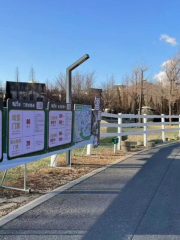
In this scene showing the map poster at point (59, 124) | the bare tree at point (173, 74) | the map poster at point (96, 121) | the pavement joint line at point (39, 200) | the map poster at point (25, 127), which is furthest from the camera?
the bare tree at point (173, 74)

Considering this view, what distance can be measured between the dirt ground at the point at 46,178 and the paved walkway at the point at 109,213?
1.59 ft

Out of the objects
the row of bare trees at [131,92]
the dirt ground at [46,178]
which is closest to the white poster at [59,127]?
the dirt ground at [46,178]

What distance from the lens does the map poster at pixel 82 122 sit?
301 inches

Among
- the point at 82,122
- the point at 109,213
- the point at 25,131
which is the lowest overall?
the point at 109,213

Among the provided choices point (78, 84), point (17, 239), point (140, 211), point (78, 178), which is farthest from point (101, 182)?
point (78, 84)

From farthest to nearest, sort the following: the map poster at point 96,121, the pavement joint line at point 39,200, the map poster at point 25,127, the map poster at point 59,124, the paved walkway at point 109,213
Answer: the map poster at point 96,121 → the map poster at point 59,124 → the map poster at point 25,127 → the pavement joint line at point 39,200 → the paved walkway at point 109,213

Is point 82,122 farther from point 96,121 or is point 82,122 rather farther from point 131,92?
point 131,92

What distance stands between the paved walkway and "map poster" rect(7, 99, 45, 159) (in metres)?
1.13

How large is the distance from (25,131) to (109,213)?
2.22 m

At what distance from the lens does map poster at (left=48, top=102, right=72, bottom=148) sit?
20.4 feet

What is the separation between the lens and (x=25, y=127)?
5.14m

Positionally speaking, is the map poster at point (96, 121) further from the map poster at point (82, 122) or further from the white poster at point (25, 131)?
the white poster at point (25, 131)

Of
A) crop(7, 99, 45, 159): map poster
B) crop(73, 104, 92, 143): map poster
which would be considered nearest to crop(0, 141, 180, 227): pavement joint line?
crop(7, 99, 45, 159): map poster

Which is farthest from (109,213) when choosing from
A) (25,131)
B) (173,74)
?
(173,74)
